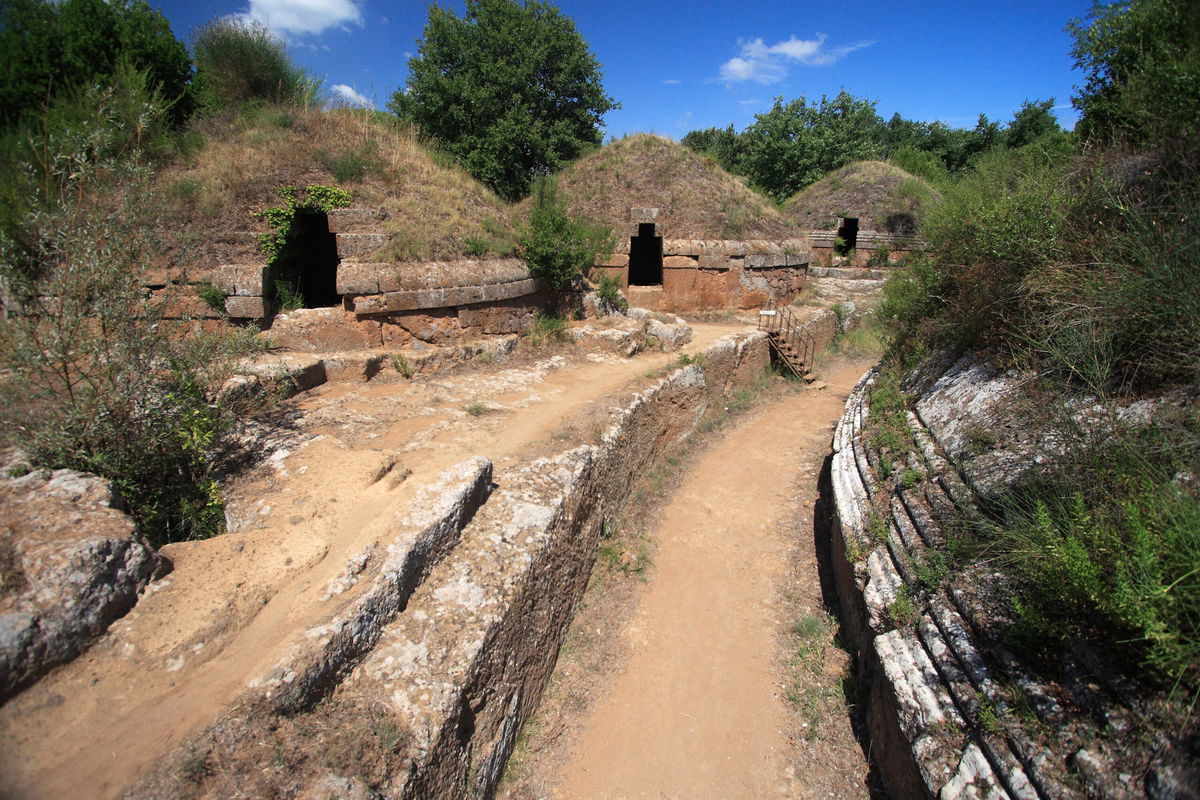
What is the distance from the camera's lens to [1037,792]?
239 cm

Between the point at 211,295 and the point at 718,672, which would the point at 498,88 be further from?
the point at 718,672

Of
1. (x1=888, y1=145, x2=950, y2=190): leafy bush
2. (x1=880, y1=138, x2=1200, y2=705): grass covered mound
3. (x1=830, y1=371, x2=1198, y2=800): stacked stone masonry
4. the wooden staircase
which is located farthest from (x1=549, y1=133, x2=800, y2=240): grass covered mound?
(x1=888, y1=145, x2=950, y2=190): leafy bush

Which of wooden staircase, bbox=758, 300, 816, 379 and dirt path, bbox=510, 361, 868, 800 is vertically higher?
wooden staircase, bbox=758, 300, 816, 379

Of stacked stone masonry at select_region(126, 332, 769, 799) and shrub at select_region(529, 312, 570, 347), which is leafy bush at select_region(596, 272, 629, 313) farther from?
stacked stone masonry at select_region(126, 332, 769, 799)

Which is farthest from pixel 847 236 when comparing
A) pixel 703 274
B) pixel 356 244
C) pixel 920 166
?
pixel 356 244

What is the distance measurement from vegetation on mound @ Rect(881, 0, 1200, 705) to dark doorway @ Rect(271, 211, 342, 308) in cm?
856

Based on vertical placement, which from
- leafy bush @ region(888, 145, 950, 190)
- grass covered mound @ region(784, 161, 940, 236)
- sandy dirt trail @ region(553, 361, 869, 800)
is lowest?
sandy dirt trail @ region(553, 361, 869, 800)

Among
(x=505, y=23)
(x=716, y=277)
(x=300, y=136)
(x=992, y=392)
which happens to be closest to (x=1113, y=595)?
(x=992, y=392)

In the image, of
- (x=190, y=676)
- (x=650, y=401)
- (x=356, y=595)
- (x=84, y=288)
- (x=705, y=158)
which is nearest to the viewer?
(x=190, y=676)

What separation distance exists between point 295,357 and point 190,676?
16.7ft

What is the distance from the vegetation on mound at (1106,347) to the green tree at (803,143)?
2336cm

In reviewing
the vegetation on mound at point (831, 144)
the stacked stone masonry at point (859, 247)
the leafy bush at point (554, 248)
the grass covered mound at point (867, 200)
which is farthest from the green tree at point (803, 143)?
the leafy bush at point (554, 248)

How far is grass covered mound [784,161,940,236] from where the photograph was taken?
2055cm

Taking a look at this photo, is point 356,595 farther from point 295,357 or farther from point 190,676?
point 295,357
